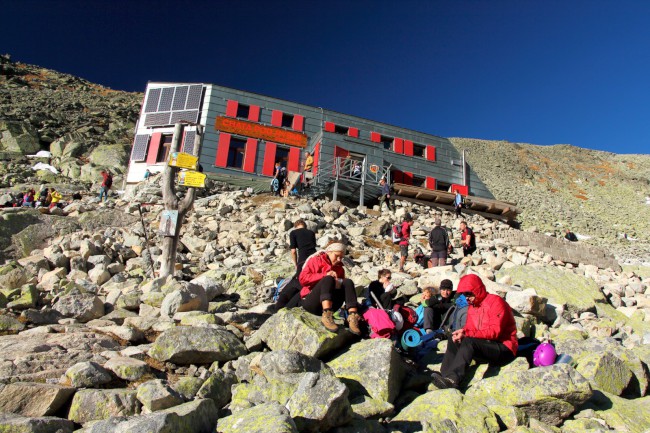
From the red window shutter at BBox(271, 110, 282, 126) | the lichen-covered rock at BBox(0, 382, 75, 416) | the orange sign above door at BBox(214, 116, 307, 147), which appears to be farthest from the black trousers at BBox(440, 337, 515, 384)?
the red window shutter at BBox(271, 110, 282, 126)

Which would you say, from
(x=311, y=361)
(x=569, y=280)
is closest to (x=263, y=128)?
(x=569, y=280)

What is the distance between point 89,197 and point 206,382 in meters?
19.0

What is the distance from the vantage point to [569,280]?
31.0 ft

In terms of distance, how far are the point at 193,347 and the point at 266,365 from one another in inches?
37.4

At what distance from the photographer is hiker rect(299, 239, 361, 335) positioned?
575cm

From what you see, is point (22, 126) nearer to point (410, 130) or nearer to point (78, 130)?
point (78, 130)

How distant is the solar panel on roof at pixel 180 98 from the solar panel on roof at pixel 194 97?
0.26 m

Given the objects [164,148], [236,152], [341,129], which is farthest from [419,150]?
[164,148]

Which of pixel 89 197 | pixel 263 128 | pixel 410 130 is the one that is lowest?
pixel 89 197

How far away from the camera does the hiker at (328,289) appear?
18.9 feet

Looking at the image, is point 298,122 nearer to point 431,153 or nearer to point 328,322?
point 431,153

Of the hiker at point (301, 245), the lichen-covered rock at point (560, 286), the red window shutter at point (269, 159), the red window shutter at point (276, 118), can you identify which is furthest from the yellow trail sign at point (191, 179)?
the red window shutter at point (276, 118)

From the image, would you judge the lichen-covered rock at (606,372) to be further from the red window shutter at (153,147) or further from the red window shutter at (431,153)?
the red window shutter at (431,153)

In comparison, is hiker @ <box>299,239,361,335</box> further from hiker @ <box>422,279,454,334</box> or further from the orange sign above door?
the orange sign above door
